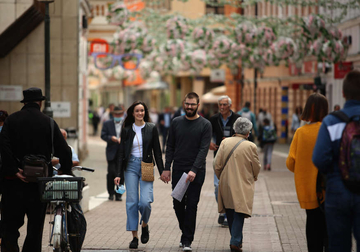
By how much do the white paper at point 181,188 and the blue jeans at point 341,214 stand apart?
3024 millimetres

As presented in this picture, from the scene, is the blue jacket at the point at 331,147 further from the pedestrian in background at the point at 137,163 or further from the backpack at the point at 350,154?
the pedestrian in background at the point at 137,163

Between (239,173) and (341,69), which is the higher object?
(341,69)

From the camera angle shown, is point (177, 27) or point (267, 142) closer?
point (267, 142)

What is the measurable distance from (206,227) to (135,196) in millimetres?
1897

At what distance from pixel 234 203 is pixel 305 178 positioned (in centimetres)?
158

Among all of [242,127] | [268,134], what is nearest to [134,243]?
[242,127]

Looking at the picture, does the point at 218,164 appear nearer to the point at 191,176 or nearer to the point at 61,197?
the point at 191,176

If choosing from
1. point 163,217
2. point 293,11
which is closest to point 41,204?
point 163,217

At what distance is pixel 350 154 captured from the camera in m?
5.19

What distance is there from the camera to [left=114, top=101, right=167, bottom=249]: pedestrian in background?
8461 millimetres

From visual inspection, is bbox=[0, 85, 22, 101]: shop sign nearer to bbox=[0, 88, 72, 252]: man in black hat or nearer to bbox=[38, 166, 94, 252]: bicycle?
bbox=[0, 88, 72, 252]: man in black hat

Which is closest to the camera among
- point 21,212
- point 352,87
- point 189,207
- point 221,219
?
point 352,87

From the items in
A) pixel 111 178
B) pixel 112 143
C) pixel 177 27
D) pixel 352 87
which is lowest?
pixel 111 178

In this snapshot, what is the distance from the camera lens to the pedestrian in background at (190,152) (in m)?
8.23
